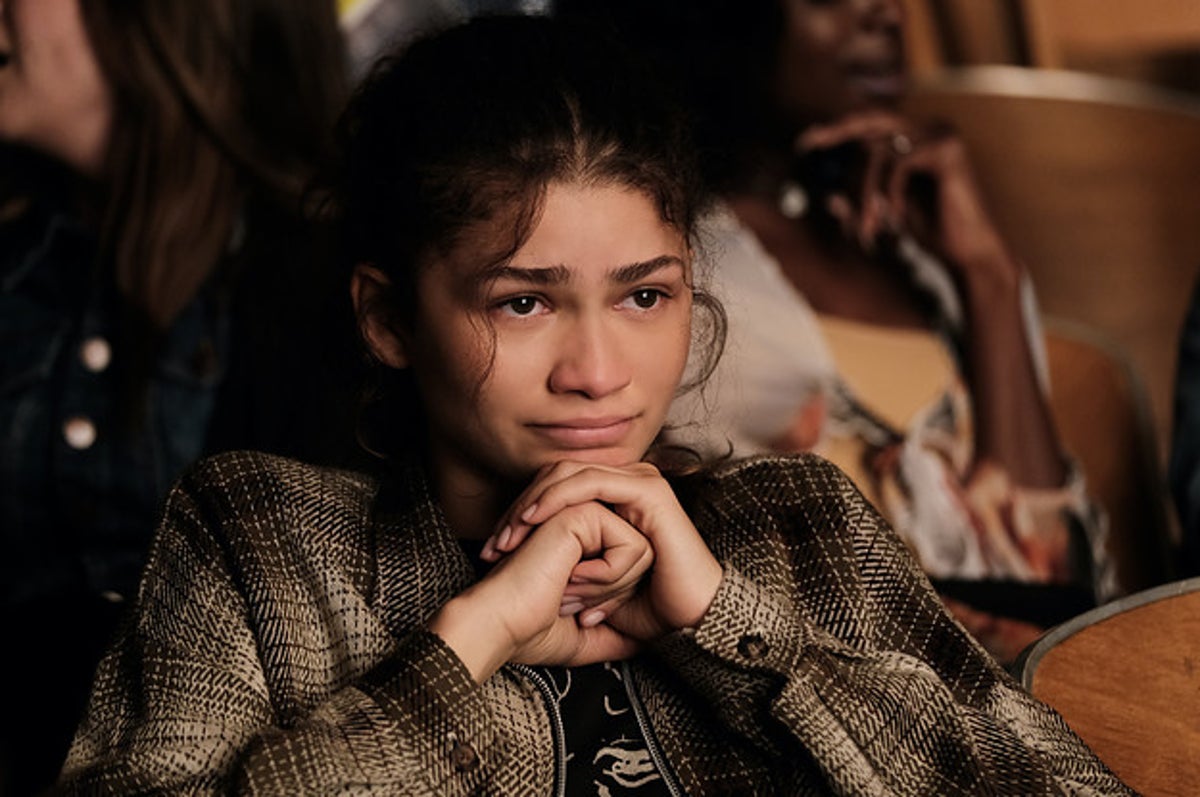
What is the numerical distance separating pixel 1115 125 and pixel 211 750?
6.57 feet

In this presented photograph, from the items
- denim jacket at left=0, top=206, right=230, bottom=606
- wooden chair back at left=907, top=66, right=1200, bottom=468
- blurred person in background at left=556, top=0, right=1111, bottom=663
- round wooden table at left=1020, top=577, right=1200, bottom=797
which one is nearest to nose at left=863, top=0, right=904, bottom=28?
blurred person in background at left=556, top=0, right=1111, bottom=663

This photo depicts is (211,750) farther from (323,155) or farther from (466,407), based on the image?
(323,155)

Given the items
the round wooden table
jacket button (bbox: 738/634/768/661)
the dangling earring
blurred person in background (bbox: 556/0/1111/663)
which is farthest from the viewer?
the dangling earring

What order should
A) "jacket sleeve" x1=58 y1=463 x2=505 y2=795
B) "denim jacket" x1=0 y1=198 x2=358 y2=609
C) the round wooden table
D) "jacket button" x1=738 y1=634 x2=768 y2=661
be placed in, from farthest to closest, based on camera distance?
"denim jacket" x1=0 y1=198 x2=358 y2=609, the round wooden table, "jacket button" x1=738 y1=634 x2=768 y2=661, "jacket sleeve" x1=58 y1=463 x2=505 y2=795

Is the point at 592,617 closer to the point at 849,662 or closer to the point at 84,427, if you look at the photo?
the point at 849,662

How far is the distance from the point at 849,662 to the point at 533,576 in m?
0.26

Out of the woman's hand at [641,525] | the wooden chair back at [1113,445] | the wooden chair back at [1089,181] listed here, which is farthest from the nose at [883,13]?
the woman's hand at [641,525]

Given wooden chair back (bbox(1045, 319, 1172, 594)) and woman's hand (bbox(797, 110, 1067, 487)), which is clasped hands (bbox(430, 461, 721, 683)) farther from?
wooden chair back (bbox(1045, 319, 1172, 594))

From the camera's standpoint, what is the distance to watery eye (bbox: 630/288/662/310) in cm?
122

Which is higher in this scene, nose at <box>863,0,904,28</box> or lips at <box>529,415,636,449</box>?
nose at <box>863,0,904,28</box>

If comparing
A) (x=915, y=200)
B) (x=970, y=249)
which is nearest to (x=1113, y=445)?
(x=970, y=249)

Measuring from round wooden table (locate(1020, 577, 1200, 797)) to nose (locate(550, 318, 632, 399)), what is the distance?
43cm

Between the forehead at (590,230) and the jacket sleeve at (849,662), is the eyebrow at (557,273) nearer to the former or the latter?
the forehead at (590,230)

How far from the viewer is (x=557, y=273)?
1177mm
